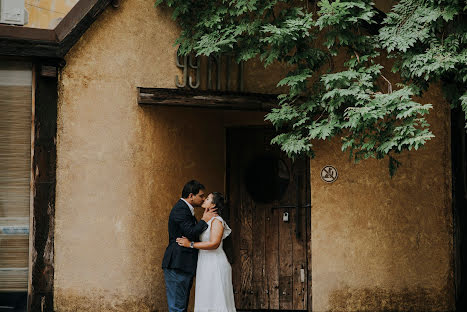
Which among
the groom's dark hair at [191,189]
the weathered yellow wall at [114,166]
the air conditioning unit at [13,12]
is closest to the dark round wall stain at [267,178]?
the weathered yellow wall at [114,166]

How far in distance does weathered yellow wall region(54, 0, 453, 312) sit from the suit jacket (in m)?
0.70

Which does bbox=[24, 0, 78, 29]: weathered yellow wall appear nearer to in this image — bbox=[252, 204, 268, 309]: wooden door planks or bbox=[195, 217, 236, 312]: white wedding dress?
bbox=[195, 217, 236, 312]: white wedding dress

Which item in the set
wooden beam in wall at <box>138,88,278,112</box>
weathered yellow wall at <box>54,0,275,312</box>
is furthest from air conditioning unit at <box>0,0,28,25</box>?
wooden beam in wall at <box>138,88,278,112</box>

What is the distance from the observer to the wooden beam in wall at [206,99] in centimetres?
790

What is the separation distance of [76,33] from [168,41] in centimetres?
116

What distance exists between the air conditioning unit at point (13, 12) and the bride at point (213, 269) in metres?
3.07

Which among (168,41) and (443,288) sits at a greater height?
(168,41)

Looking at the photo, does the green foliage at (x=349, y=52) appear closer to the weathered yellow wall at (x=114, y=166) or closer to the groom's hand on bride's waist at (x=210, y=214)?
the weathered yellow wall at (x=114, y=166)

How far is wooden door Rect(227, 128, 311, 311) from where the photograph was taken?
29.2 feet

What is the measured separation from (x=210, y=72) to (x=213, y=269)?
101 inches

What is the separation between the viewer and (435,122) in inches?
348

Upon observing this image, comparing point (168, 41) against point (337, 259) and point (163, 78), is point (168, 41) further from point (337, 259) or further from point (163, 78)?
point (337, 259)

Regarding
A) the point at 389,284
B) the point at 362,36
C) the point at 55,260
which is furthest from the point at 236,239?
the point at 362,36

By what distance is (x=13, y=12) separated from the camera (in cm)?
742
